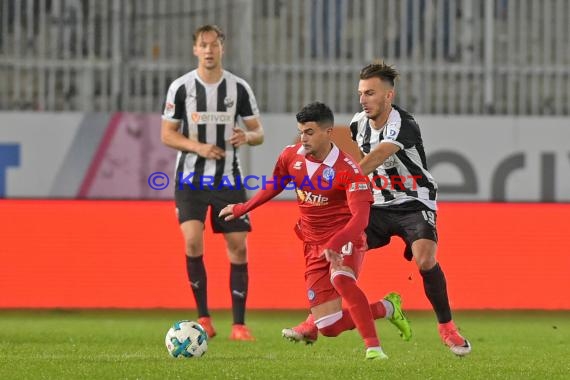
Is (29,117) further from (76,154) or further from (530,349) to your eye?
(530,349)

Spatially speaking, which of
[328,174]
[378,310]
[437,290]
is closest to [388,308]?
[378,310]

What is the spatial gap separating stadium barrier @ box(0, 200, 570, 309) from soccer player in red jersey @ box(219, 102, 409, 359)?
14.1 feet

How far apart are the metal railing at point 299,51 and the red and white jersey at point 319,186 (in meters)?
6.17

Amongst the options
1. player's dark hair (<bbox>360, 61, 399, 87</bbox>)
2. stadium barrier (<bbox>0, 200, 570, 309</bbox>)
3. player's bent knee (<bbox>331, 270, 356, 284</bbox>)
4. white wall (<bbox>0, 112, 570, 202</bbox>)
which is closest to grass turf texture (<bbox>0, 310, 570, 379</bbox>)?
stadium barrier (<bbox>0, 200, 570, 309</bbox>)

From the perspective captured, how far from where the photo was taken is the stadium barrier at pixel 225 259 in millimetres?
11508

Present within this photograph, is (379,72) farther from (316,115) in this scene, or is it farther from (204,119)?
Answer: (204,119)

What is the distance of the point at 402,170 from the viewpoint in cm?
752

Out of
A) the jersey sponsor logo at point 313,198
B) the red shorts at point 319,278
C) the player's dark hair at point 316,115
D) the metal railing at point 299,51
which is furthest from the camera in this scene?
the metal railing at point 299,51

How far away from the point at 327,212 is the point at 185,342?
1037 mm

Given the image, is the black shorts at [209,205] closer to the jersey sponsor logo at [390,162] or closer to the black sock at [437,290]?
the jersey sponsor logo at [390,162]

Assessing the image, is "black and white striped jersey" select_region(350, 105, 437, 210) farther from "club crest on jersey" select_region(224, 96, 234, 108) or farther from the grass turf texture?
"club crest on jersey" select_region(224, 96, 234, 108)

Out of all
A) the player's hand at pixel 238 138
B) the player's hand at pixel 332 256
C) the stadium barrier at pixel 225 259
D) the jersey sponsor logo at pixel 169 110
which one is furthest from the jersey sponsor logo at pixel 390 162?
the stadium barrier at pixel 225 259

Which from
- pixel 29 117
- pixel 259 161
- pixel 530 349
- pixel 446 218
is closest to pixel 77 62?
pixel 29 117

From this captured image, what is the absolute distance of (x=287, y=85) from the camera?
13.4 m
